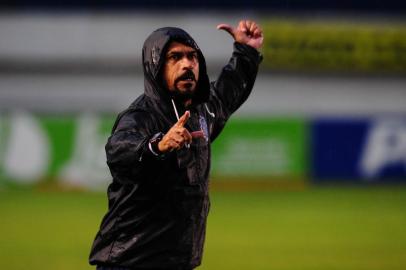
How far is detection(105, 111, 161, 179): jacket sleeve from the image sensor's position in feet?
16.4

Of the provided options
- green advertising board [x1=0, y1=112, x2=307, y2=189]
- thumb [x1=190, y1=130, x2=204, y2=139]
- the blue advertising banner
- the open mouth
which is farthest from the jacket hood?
the blue advertising banner

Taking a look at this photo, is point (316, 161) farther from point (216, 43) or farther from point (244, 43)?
point (244, 43)

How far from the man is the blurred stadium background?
6995 millimetres

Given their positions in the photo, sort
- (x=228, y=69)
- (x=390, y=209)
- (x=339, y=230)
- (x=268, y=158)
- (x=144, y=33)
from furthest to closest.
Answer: (x=144, y=33), (x=268, y=158), (x=390, y=209), (x=339, y=230), (x=228, y=69)

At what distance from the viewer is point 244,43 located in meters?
6.67

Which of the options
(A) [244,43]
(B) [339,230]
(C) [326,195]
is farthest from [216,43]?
(A) [244,43]

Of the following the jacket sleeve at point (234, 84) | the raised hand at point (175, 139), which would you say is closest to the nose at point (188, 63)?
the raised hand at point (175, 139)

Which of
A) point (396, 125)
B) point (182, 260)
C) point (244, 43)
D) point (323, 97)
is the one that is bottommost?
point (182, 260)

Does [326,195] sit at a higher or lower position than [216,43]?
lower

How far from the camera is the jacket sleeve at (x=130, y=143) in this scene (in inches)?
197

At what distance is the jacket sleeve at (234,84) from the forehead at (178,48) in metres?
0.67

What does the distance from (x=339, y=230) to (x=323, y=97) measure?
59.5ft

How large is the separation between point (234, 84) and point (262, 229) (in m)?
10.3

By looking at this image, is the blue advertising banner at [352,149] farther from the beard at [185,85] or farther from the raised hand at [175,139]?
the raised hand at [175,139]
